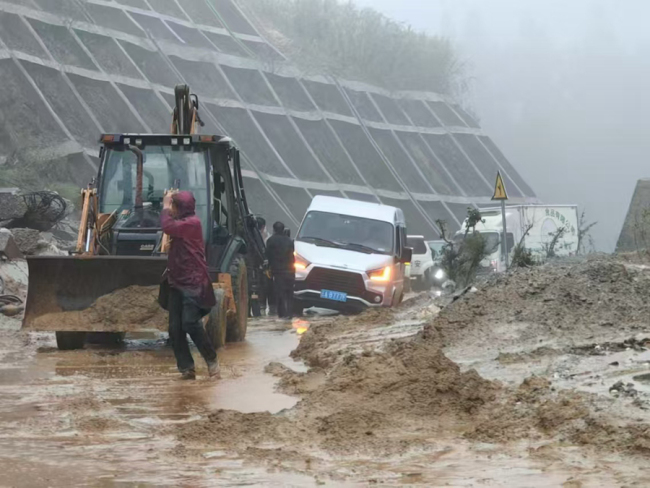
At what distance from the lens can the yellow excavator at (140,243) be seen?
12336 millimetres

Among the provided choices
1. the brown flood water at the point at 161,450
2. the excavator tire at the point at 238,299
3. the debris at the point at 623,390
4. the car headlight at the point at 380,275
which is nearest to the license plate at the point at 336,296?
the car headlight at the point at 380,275

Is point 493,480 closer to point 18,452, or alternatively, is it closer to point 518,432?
point 518,432

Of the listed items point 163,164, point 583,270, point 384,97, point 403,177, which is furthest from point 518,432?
point 384,97

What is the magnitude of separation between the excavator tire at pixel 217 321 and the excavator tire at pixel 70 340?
4.78 ft

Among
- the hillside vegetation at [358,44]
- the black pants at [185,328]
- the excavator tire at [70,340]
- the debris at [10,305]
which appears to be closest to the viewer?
the black pants at [185,328]

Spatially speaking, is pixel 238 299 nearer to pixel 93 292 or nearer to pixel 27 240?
pixel 93 292

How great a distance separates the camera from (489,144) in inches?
2265

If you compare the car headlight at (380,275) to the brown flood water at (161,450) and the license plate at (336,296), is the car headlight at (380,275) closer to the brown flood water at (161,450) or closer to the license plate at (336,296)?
the license plate at (336,296)

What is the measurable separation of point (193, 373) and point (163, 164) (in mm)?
4233

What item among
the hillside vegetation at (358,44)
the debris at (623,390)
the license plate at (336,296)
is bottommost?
the license plate at (336,296)

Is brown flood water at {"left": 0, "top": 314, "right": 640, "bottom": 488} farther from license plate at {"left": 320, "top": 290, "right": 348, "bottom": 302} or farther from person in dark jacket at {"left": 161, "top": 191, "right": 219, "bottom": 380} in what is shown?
license plate at {"left": 320, "top": 290, "right": 348, "bottom": 302}

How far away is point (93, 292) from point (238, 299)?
2.44 metres

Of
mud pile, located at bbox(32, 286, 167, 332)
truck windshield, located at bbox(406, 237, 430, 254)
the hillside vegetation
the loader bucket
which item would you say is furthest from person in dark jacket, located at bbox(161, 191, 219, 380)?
the hillside vegetation

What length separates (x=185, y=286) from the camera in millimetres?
10586
